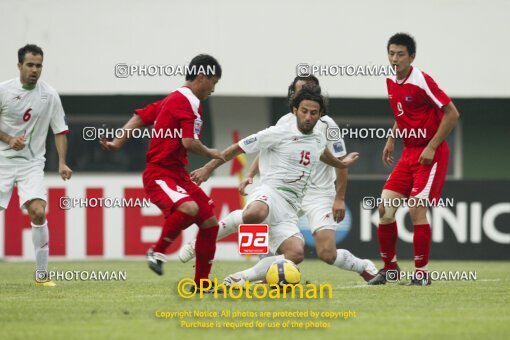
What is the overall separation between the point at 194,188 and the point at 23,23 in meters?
11.8

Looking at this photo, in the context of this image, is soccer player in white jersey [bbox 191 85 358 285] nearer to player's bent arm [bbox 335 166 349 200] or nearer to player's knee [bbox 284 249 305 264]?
player's knee [bbox 284 249 305 264]

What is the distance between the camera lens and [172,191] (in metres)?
9.34

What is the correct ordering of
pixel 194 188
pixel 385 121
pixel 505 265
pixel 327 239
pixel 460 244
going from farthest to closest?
pixel 385 121
pixel 460 244
pixel 505 265
pixel 327 239
pixel 194 188

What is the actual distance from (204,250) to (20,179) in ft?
8.63

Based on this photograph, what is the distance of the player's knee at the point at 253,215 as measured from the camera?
9.68 m

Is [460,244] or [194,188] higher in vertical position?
[194,188]

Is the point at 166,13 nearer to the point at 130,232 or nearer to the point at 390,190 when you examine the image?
the point at 130,232

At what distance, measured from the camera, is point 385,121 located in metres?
22.0

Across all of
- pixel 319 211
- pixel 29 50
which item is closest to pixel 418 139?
pixel 319 211

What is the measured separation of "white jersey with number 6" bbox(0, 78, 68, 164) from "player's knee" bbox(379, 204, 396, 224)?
368cm

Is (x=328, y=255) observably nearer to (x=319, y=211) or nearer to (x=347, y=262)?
(x=347, y=262)

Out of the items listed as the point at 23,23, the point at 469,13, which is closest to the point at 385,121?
the point at 469,13

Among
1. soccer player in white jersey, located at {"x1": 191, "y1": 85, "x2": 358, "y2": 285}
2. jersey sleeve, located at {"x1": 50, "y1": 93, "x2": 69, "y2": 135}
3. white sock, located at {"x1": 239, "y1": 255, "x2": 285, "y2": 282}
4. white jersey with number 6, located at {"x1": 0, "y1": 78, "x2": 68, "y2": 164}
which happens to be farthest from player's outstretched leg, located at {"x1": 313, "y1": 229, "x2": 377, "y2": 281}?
white jersey with number 6, located at {"x1": 0, "y1": 78, "x2": 68, "y2": 164}

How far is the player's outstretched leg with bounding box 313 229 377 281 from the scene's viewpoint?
35.4 ft
